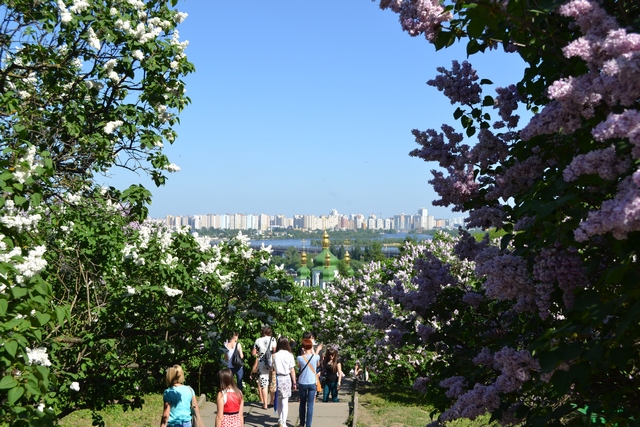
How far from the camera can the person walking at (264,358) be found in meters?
11.8

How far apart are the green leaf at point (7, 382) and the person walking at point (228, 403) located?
4096 mm

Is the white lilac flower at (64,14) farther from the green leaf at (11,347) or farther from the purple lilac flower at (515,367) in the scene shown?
the purple lilac flower at (515,367)

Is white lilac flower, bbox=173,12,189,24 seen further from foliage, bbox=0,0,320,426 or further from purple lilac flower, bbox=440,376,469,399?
purple lilac flower, bbox=440,376,469,399

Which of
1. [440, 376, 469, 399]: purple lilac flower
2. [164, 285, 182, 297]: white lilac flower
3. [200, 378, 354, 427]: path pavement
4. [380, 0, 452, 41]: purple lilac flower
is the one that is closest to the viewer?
[380, 0, 452, 41]: purple lilac flower

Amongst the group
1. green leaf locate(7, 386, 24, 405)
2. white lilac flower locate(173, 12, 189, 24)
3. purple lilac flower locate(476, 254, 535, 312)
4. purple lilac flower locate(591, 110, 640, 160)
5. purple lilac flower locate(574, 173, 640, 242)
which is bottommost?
green leaf locate(7, 386, 24, 405)

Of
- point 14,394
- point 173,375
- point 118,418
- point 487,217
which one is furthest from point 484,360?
point 118,418

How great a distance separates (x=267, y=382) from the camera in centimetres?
1251

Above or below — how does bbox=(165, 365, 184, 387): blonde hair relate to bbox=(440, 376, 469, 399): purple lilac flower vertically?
below

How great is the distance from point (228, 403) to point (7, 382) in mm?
4355

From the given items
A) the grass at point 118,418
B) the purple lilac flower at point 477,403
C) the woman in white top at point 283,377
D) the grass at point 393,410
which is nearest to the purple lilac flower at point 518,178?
the purple lilac flower at point 477,403

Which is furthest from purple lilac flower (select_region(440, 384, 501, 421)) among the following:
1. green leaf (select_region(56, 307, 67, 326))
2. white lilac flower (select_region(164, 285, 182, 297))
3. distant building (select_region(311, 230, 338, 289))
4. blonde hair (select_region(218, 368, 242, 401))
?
distant building (select_region(311, 230, 338, 289))

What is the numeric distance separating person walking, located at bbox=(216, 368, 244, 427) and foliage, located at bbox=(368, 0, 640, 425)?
2.87 meters

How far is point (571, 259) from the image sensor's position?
2.96 metres

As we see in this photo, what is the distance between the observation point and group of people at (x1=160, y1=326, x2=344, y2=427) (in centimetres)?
697
